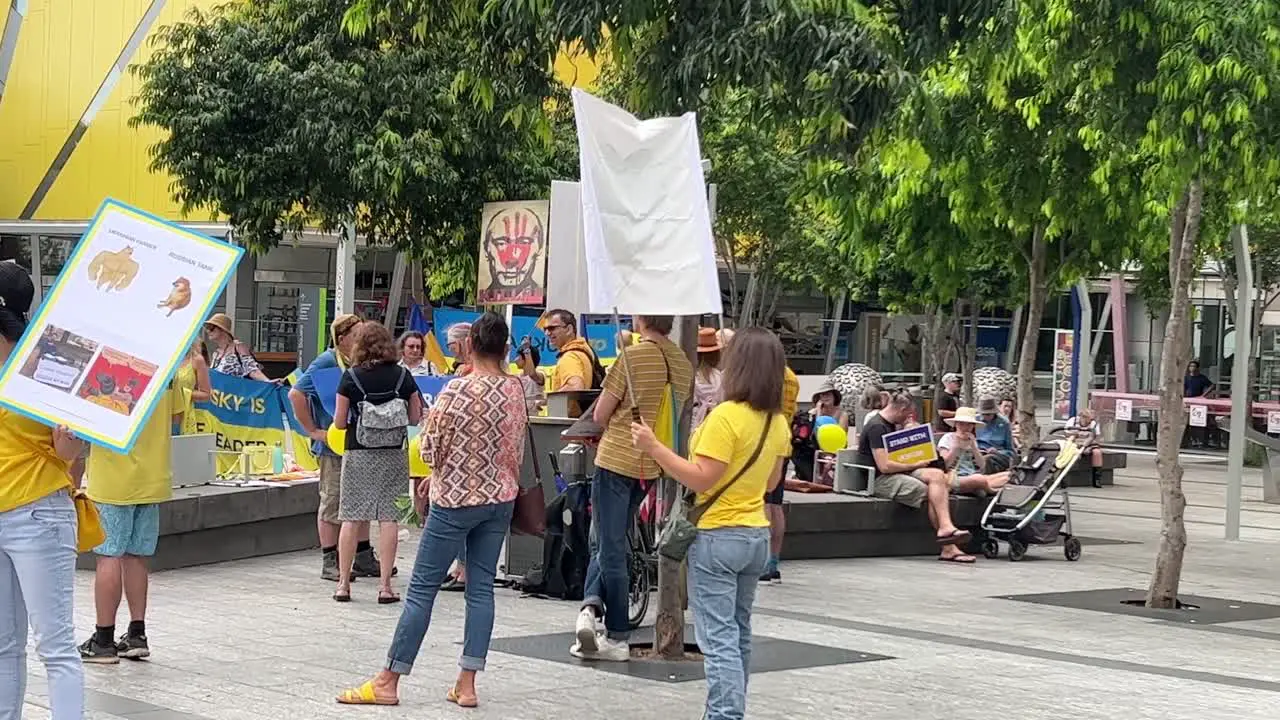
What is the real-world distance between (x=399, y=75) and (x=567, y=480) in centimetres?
1167

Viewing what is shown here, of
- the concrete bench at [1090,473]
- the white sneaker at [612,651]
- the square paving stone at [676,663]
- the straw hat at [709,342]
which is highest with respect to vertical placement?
the straw hat at [709,342]

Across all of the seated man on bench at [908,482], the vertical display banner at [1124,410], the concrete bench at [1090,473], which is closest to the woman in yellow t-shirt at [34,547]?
the seated man on bench at [908,482]

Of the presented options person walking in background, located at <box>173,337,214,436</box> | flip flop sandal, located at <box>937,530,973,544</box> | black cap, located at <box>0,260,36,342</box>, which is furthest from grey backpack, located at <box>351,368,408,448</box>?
flip flop sandal, located at <box>937,530,973,544</box>

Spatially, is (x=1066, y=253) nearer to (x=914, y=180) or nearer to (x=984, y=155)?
(x=914, y=180)

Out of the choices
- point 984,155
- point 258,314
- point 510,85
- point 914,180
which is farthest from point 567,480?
point 258,314

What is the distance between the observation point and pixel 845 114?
992cm

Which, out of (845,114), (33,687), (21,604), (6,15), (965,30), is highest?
(6,15)

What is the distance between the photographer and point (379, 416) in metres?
11.3

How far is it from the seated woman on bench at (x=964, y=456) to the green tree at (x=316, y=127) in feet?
21.7

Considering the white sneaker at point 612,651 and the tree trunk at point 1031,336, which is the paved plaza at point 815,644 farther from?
the tree trunk at point 1031,336

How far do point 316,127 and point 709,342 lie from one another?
10292 mm

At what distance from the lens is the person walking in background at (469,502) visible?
797cm

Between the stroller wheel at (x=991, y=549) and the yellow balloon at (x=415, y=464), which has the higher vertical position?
the yellow balloon at (x=415, y=464)

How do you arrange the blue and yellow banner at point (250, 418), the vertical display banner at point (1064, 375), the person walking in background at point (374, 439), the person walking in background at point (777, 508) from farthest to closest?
the vertical display banner at point (1064, 375) → the blue and yellow banner at point (250, 418) → the person walking in background at point (777, 508) → the person walking in background at point (374, 439)
